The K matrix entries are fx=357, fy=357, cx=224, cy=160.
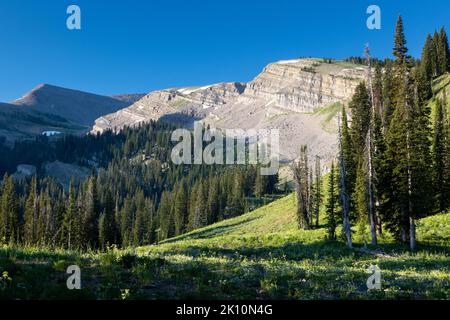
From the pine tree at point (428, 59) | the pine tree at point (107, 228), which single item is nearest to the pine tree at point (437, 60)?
the pine tree at point (428, 59)

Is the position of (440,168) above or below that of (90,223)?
above

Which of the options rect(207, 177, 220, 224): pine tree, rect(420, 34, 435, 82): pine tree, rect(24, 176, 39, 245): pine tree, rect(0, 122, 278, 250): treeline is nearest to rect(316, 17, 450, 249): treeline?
rect(0, 122, 278, 250): treeline

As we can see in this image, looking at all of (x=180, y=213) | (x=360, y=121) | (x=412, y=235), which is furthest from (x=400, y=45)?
(x=180, y=213)

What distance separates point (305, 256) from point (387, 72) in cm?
5482

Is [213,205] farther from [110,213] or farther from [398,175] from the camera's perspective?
[398,175]

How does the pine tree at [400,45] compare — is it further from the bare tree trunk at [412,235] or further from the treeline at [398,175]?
the bare tree trunk at [412,235]

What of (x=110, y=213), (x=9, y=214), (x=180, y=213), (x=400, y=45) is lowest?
(x=180, y=213)

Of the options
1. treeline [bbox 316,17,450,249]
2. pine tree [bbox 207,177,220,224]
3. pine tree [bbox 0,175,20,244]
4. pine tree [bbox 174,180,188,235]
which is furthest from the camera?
pine tree [bbox 207,177,220,224]

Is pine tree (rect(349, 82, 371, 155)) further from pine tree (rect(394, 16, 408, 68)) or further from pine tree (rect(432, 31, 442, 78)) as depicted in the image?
pine tree (rect(432, 31, 442, 78))

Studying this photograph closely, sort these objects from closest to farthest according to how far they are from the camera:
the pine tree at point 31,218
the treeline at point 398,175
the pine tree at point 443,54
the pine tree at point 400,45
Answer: the treeline at point 398,175 < the pine tree at point 400,45 < the pine tree at point 31,218 < the pine tree at point 443,54

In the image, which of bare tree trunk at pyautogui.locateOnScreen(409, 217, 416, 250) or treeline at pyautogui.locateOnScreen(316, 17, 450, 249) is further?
treeline at pyautogui.locateOnScreen(316, 17, 450, 249)
